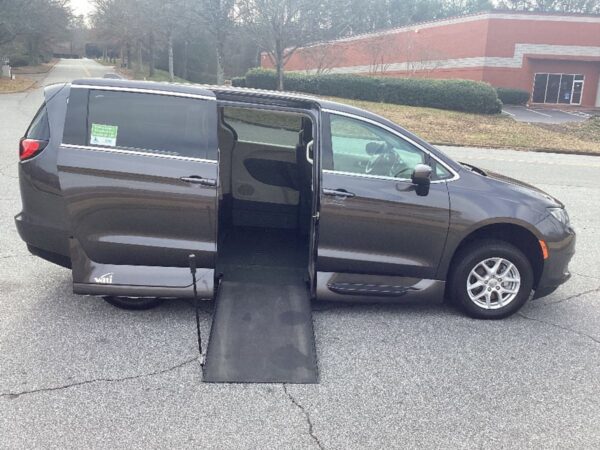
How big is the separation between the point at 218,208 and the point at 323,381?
64.5 inches

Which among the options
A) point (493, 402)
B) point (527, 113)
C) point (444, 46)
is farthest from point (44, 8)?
point (493, 402)

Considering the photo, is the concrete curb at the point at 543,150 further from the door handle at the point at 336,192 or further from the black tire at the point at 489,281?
the door handle at the point at 336,192

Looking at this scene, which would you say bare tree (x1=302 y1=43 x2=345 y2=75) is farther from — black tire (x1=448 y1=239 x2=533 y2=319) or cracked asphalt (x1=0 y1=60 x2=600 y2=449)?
cracked asphalt (x1=0 y1=60 x2=600 y2=449)

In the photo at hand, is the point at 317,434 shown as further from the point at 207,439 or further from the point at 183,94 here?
the point at 183,94

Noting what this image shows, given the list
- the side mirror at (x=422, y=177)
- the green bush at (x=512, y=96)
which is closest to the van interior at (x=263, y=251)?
the side mirror at (x=422, y=177)

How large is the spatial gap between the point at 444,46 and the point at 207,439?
1518 inches

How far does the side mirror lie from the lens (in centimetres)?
429

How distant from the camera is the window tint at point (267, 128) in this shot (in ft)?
17.6

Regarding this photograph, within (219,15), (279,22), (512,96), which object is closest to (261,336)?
(279,22)

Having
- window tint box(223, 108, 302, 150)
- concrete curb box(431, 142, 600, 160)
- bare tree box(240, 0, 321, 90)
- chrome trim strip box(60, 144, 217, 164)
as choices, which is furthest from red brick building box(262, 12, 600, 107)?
chrome trim strip box(60, 144, 217, 164)

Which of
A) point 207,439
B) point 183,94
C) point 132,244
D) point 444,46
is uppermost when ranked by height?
point 444,46

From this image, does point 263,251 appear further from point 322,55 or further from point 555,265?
point 322,55

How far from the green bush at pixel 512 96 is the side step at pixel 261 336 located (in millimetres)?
32100

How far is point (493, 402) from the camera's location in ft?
11.3
